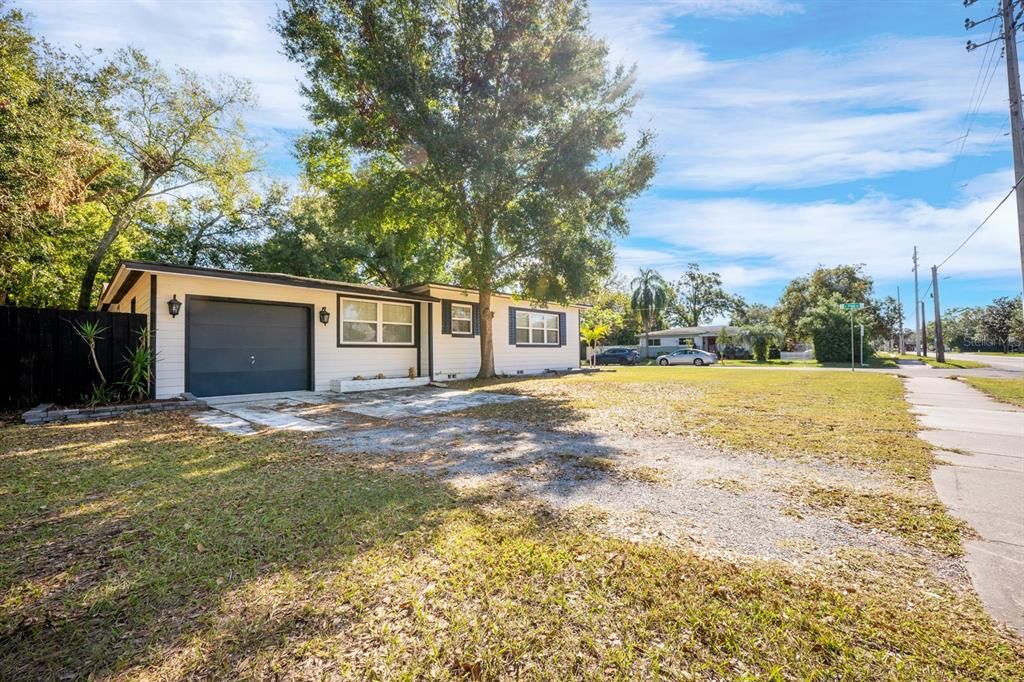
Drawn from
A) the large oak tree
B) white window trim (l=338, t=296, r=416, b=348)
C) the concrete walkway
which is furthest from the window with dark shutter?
the concrete walkway

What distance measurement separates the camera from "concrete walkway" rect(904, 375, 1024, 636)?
2016mm

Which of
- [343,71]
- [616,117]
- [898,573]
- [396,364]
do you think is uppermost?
[343,71]

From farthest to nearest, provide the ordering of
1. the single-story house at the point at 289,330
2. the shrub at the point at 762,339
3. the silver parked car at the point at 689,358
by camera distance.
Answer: the shrub at the point at 762,339 → the silver parked car at the point at 689,358 → the single-story house at the point at 289,330

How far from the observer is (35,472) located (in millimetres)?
3932

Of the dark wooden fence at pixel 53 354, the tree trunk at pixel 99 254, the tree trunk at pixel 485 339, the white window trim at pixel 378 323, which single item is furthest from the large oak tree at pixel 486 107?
the tree trunk at pixel 99 254

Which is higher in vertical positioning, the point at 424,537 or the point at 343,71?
the point at 343,71

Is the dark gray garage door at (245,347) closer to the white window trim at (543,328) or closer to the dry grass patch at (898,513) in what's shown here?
the white window trim at (543,328)

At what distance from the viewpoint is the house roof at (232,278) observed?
780 centimetres

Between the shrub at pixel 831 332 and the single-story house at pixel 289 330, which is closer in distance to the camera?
the single-story house at pixel 289 330

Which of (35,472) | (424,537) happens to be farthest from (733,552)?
(35,472)

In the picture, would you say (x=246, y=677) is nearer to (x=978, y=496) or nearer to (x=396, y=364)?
(x=978, y=496)

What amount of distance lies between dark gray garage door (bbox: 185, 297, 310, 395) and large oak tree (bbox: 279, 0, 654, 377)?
5112mm

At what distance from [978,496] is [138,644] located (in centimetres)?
525

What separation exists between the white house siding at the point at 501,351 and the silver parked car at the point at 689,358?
1138cm
